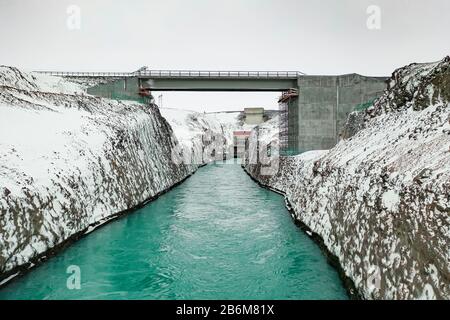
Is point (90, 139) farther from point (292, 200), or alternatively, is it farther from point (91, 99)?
point (292, 200)

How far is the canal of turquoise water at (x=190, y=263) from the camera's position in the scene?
35.7 feet

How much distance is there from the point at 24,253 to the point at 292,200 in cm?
1689

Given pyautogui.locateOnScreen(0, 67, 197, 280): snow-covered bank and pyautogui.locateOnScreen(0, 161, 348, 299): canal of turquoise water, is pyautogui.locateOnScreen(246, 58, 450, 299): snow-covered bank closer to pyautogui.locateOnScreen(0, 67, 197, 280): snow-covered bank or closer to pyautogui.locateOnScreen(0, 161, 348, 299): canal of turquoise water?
pyautogui.locateOnScreen(0, 161, 348, 299): canal of turquoise water

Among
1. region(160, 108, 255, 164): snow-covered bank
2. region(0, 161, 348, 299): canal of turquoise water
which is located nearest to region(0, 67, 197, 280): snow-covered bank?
region(0, 161, 348, 299): canal of turquoise water

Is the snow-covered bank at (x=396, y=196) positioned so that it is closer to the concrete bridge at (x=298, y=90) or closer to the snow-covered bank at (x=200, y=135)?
the concrete bridge at (x=298, y=90)

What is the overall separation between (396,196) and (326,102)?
28802 mm

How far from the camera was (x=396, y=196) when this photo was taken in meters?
8.39

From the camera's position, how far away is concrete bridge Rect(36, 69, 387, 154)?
3500 cm

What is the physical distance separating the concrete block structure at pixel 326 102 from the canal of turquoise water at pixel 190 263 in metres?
15.8

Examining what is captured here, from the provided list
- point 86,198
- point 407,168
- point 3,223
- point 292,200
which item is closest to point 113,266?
point 3,223

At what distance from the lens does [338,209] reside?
1278 centimetres

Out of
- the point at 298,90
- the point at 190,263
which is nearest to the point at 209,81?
the point at 298,90

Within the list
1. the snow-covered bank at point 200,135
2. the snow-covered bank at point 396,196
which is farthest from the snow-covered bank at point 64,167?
the snow-covered bank at point 200,135
